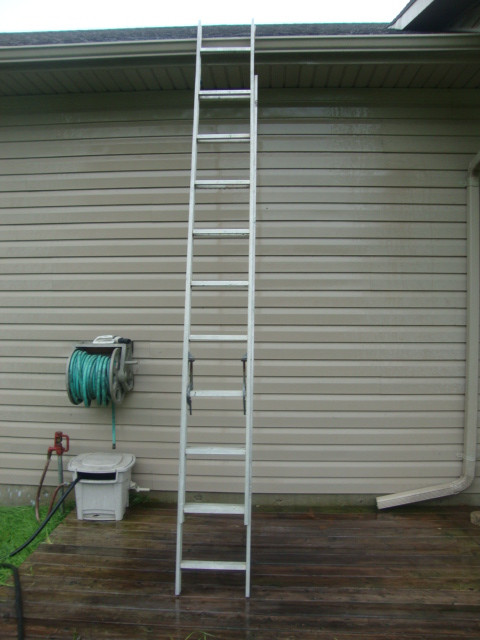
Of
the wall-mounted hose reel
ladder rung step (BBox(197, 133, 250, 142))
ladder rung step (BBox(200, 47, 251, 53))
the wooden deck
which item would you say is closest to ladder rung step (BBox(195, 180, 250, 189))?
ladder rung step (BBox(197, 133, 250, 142))

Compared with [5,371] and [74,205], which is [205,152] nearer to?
[74,205]

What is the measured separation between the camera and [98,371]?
317cm

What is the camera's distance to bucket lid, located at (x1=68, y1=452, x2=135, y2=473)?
3111 mm

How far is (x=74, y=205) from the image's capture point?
3557 millimetres

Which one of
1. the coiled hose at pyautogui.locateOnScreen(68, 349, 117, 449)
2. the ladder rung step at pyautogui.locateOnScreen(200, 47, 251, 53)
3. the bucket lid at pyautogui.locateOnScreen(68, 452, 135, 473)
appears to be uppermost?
the ladder rung step at pyautogui.locateOnScreen(200, 47, 251, 53)

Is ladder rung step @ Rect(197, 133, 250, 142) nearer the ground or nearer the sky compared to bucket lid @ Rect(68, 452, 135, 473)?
nearer the sky

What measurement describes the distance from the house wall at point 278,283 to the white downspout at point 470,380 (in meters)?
0.08

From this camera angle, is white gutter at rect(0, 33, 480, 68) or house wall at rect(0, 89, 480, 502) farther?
house wall at rect(0, 89, 480, 502)

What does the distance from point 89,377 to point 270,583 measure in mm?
1748

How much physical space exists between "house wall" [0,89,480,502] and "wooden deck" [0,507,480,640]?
0.46 meters

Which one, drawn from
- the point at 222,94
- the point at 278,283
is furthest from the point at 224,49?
the point at 278,283

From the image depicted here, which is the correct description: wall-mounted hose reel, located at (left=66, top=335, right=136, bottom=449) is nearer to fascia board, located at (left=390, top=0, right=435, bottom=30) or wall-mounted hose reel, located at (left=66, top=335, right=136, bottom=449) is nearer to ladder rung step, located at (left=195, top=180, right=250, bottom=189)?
ladder rung step, located at (left=195, top=180, right=250, bottom=189)

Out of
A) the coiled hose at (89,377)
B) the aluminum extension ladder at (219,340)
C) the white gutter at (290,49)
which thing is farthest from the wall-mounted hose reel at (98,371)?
the white gutter at (290,49)

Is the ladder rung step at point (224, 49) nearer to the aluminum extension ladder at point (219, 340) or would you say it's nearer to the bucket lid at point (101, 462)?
the aluminum extension ladder at point (219, 340)
